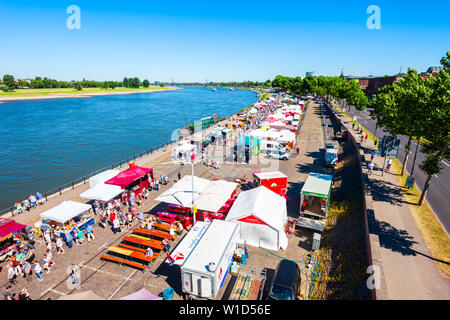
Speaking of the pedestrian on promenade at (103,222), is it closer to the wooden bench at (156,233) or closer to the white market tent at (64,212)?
the white market tent at (64,212)

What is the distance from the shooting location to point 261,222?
49.1 feet

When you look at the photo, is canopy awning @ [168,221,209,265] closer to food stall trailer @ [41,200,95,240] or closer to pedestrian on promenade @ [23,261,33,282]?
pedestrian on promenade @ [23,261,33,282]

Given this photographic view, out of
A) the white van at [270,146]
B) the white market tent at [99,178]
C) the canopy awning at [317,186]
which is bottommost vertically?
the white market tent at [99,178]

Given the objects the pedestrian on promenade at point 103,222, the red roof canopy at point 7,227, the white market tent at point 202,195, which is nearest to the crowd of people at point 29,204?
the red roof canopy at point 7,227

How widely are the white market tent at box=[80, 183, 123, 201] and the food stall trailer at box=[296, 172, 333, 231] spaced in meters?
14.7

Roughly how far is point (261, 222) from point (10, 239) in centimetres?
1625

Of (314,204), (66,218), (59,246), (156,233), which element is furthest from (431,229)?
(66,218)

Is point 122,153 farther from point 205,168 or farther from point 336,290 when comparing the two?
point 336,290

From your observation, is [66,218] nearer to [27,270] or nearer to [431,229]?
[27,270]

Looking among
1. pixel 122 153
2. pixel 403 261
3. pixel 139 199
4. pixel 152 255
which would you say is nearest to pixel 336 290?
pixel 403 261

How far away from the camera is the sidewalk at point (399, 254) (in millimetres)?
10836

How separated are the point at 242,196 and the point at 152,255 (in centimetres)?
766

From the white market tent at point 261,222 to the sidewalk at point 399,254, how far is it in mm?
5137
